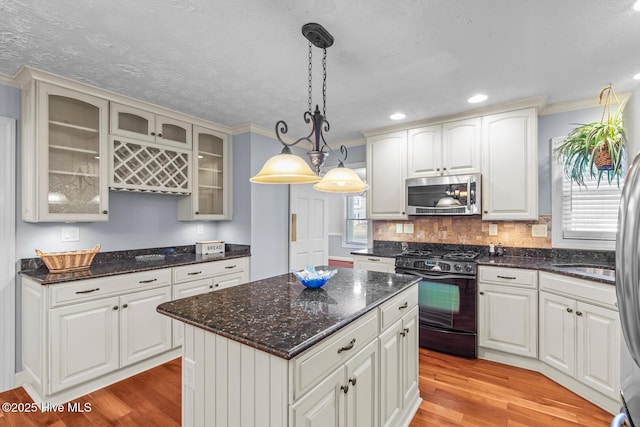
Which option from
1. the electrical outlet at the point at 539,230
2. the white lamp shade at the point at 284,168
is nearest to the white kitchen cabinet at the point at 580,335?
the electrical outlet at the point at 539,230

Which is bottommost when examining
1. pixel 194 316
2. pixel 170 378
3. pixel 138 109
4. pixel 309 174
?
pixel 170 378

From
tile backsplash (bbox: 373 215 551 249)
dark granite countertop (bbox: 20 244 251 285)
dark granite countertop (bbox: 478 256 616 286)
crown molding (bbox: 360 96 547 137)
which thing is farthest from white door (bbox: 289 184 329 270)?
dark granite countertop (bbox: 478 256 616 286)

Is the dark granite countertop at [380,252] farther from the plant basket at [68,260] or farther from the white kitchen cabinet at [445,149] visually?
the plant basket at [68,260]

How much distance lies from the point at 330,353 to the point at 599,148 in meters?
2.69

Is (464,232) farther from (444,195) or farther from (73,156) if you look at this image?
(73,156)

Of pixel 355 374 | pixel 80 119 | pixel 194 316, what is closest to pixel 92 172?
pixel 80 119

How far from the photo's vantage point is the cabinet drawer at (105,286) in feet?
7.34

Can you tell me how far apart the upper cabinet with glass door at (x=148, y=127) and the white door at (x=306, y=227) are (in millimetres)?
1463

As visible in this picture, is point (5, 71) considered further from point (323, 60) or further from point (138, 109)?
point (323, 60)

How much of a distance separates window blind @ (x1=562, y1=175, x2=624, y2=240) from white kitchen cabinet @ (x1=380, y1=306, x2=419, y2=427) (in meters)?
1.95

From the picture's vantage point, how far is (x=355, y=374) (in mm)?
1460

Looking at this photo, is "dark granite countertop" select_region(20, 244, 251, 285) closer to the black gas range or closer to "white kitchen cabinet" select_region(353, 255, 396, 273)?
"white kitchen cabinet" select_region(353, 255, 396, 273)

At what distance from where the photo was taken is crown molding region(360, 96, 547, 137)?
2.88 metres

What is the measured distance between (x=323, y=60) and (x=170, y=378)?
9.02 ft
